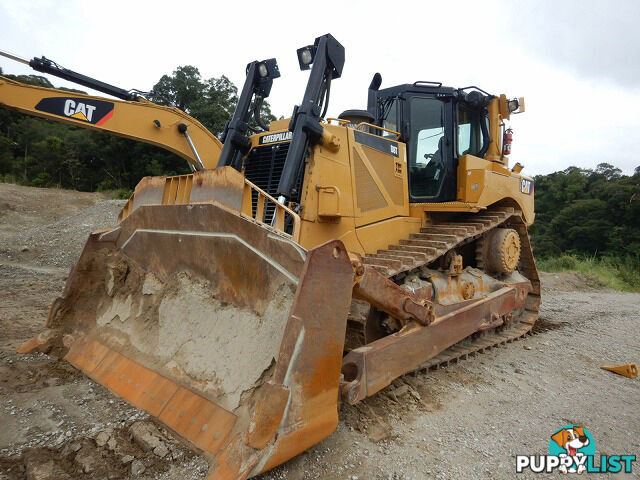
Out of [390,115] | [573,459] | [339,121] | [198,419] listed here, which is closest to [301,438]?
[198,419]

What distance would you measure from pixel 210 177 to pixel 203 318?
39.2 inches

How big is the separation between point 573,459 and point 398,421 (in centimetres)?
113

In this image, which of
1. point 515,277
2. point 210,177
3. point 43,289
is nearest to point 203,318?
point 210,177

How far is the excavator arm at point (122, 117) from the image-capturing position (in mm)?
3834

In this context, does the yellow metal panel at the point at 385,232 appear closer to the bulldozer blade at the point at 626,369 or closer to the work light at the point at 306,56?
the work light at the point at 306,56

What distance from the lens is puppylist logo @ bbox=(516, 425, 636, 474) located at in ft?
8.11

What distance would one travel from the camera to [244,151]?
4410 mm

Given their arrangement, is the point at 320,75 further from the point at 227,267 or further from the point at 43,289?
the point at 43,289

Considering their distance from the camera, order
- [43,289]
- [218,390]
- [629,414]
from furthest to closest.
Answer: [43,289] < [629,414] < [218,390]

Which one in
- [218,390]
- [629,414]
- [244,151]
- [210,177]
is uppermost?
[244,151]

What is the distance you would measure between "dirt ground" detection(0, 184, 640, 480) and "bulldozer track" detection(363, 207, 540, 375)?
14 cm

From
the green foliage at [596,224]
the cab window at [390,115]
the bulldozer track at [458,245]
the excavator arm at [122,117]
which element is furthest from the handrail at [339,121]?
the green foliage at [596,224]

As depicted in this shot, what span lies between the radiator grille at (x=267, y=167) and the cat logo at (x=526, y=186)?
3.80m

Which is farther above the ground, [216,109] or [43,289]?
[216,109]
